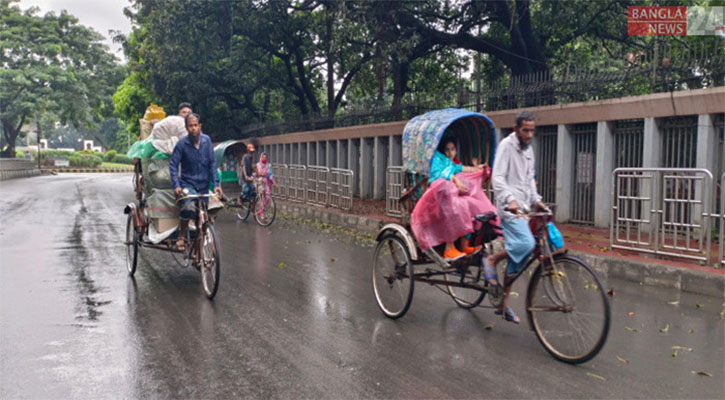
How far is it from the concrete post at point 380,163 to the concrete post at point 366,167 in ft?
2.25

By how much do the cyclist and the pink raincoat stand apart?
51cm

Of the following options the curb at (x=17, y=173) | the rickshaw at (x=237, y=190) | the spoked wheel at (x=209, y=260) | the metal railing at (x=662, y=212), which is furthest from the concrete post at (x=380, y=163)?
the curb at (x=17, y=173)

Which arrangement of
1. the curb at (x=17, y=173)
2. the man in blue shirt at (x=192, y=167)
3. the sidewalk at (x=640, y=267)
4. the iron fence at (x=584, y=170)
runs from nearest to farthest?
the sidewalk at (x=640, y=267) → the man in blue shirt at (x=192, y=167) → the iron fence at (x=584, y=170) → the curb at (x=17, y=173)

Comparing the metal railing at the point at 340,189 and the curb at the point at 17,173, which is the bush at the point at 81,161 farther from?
the metal railing at the point at 340,189

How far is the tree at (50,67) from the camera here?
147 feet

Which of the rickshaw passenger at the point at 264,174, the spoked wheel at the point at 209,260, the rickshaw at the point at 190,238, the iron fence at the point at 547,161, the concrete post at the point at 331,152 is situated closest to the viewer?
the spoked wheel at the point at 209,260

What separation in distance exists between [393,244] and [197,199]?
8.98 feet

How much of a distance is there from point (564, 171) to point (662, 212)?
13.7 feet

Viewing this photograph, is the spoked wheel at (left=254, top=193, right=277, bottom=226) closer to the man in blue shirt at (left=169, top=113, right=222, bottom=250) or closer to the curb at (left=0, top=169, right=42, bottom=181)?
the man in blue shirt at (left=169, top=113, right=222, bottom=250)

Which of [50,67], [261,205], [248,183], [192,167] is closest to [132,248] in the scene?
[192,167]

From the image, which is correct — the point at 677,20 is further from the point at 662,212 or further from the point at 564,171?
the point at 662,212

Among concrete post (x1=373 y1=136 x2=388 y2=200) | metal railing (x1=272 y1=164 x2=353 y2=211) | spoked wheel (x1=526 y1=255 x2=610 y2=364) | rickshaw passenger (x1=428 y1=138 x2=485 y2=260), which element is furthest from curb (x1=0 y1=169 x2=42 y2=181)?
spoked wheel (x1=526 y1=255 x2=610 y2=364)

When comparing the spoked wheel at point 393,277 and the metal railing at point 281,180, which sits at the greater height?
the metal railing at point 281,180

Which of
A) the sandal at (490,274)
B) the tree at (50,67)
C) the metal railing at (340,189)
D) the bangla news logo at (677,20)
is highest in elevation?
the tree at (50,67)
